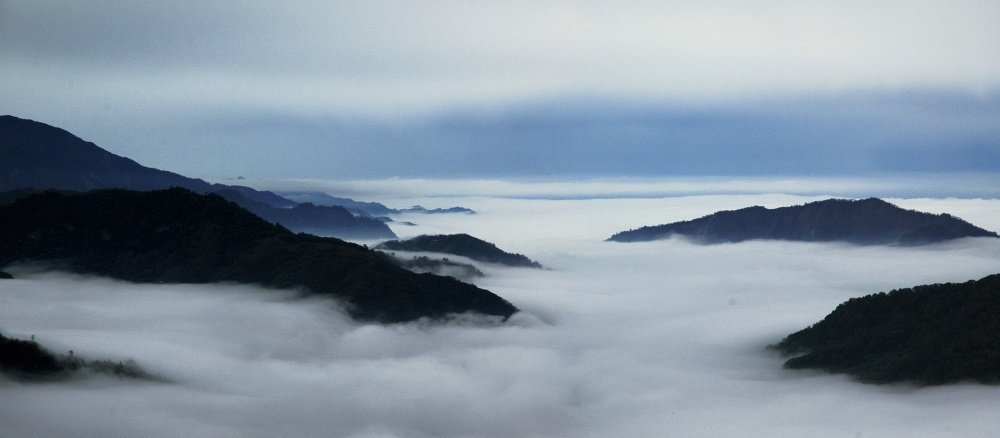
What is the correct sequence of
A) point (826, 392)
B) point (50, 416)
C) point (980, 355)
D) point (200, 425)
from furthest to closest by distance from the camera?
point (826, 392) < point (980, 355) < point (200, 425) < point (50, 416)

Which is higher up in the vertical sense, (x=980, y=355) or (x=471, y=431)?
(x=980, y=355)

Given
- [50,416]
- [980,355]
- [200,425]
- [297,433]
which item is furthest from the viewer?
[980,355]

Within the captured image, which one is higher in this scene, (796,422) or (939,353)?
(939,353)

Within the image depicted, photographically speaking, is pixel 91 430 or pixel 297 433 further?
pixel 297 433

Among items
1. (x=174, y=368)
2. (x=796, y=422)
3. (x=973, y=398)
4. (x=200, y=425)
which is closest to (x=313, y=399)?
(x=174, y=368)

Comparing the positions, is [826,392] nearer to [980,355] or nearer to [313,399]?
[980,355]

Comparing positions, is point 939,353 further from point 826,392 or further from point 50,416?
point 50,416

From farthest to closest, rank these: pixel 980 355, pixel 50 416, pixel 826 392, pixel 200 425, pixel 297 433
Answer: pixel 826 392, pixel 980 355, pixel 297 433, pixel 200 425, pixel 50 416

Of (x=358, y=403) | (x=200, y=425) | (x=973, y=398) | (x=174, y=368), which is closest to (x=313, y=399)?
(x=358, y=403)

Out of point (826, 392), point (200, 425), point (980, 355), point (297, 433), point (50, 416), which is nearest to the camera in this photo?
point (50, 416)
